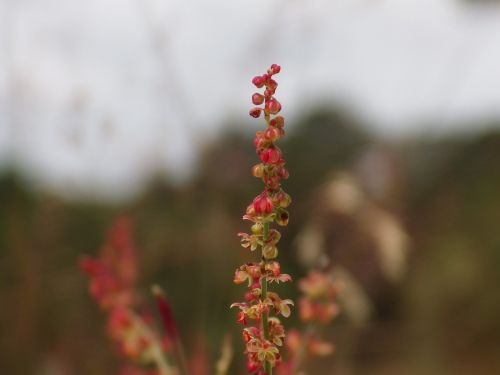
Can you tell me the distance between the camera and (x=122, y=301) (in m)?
0.70

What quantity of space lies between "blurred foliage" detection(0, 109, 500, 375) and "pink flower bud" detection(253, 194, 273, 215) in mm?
492

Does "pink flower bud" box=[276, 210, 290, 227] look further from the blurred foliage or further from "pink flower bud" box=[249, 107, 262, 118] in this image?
the blurred foliage

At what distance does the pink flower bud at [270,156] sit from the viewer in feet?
1.17

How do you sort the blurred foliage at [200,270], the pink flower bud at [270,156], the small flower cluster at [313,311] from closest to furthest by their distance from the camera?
the pink flower bud at [270,156], the small flower cluster at [313,311], the blurred foliage at [200,270]

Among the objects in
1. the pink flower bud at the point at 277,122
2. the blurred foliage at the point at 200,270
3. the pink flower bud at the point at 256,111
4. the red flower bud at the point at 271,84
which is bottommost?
the pink flower bud at the point at 277,122

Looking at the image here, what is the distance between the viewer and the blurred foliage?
161cm

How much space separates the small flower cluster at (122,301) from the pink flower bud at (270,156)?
358 mm

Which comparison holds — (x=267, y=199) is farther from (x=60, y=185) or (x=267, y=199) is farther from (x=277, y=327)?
→ (x=60, y=185)

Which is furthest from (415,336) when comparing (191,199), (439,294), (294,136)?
(294,136)

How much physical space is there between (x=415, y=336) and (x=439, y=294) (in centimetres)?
85

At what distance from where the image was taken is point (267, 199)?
358 mm

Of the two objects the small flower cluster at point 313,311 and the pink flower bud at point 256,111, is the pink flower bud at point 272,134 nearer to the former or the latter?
the pink flower bud at point 256,111

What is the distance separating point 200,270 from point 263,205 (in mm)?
1720

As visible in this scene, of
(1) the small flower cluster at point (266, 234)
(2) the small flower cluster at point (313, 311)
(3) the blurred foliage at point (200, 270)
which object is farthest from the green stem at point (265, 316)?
(3) the blurred foliage at point (200, 270)
